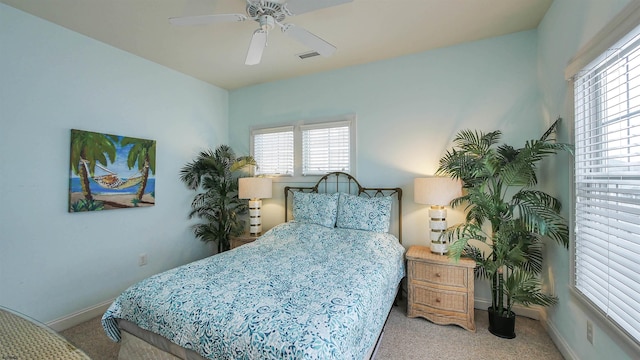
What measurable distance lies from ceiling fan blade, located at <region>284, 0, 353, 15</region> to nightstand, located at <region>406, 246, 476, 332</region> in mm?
2267

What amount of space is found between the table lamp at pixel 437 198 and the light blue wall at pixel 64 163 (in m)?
3.18

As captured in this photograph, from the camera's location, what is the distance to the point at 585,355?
170 centimetres

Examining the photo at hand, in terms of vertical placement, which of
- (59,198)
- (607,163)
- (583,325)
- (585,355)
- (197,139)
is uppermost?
(197,139)

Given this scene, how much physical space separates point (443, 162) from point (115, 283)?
388cm

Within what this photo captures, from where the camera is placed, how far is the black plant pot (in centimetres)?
221

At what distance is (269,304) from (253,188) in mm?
2186

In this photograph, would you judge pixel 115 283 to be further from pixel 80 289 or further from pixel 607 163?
pixel 607 163

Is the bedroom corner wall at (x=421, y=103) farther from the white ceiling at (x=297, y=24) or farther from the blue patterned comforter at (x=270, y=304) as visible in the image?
the blue patterned comforter at (x=270, y=304)

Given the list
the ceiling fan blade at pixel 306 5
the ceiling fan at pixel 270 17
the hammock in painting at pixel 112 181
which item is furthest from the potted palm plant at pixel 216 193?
the ceiling fan blade at pixel 306 5

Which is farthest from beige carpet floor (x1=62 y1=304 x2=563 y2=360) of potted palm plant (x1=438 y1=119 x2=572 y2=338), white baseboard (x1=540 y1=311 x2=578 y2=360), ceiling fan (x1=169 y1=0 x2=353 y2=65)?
ceiling fan (x1=169 y1=0 x2=353 y2=65)

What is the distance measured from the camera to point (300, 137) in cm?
367

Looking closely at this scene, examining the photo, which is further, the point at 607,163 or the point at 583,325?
the point at 583,325

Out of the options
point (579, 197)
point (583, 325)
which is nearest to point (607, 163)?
point (579, 197)

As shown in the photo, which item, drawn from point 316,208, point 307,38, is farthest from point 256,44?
point 316,208
